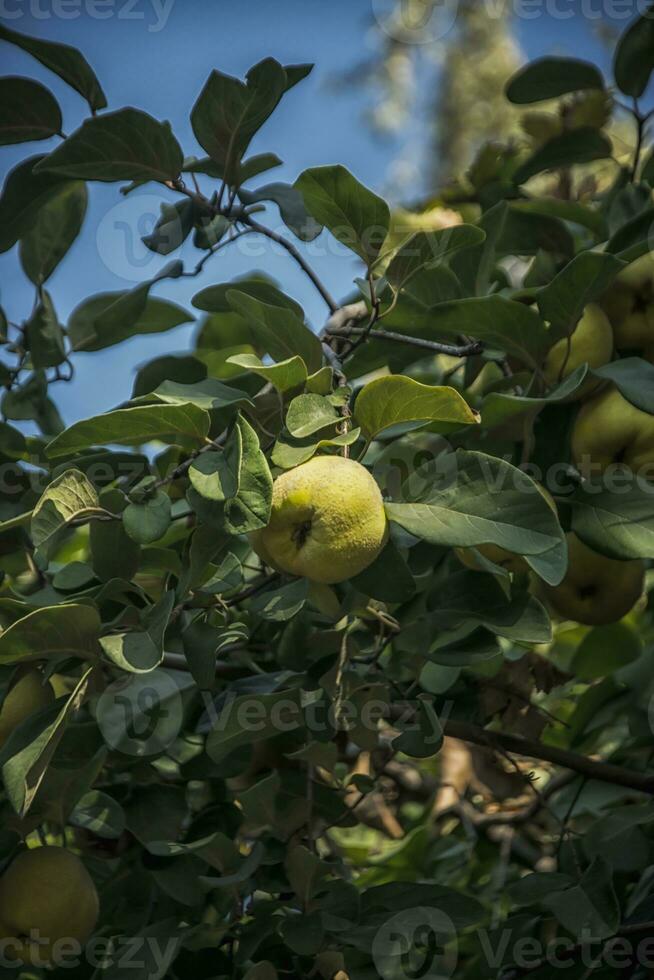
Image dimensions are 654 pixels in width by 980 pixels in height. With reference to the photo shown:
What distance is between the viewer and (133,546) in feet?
2.92

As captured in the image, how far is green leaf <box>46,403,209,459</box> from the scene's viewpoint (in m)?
0.76

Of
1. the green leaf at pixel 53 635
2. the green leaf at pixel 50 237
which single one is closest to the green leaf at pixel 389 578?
the green leaf at pixel 53 635

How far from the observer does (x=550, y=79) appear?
119cm

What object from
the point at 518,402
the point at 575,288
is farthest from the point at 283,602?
the point at 575,288

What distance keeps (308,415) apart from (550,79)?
Result: 2.12ft

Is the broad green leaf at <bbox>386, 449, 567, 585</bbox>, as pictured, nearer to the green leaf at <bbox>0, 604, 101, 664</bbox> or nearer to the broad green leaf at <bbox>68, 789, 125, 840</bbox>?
the green leaf at <bbox>0, 604, 101, 664</bbox>

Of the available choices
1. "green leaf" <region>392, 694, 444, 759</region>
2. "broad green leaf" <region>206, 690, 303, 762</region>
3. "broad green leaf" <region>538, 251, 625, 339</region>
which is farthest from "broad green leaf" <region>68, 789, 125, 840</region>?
"broad green leaf" <region>538, 251, 625, 339</region>

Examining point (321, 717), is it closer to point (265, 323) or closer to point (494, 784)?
point (265, 323)

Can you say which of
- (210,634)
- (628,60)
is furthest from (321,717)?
(628,60)

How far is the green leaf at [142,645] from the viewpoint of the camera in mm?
734

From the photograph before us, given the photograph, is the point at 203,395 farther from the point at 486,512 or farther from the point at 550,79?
the point at 550,79

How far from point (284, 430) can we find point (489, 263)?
0.33m

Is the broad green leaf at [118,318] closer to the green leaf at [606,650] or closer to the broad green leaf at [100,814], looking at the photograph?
the broad green leaf at [100,814]

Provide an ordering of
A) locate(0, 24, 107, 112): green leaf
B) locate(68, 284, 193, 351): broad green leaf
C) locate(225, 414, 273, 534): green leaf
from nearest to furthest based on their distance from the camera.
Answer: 1. locate(225, 414, 273, 534): green leaf
2. locate(0, 24, 107, 112): green leaf
3. locate(68, 284, 193, 351): broad green leaf
